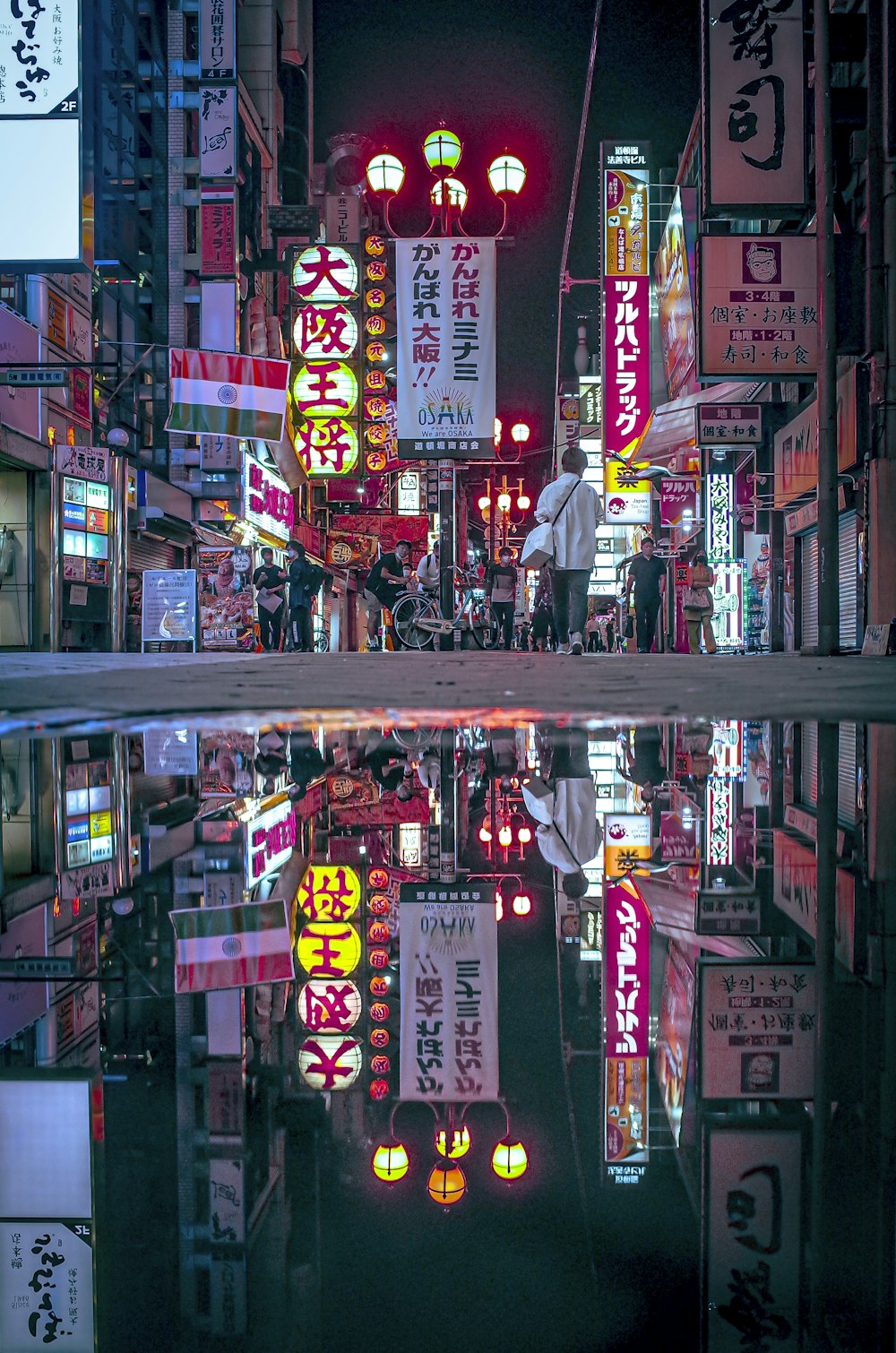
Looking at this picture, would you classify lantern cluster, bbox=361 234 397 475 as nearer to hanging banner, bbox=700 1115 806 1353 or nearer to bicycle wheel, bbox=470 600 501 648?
bicycle wheel, bbox=470 600 501 648

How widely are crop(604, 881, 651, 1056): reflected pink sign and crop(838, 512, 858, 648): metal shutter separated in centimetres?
1404

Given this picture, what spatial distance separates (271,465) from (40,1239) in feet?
100

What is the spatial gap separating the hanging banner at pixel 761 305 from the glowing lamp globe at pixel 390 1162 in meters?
13.2

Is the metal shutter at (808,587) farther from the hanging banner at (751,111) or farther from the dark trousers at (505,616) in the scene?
the hanging banner at (751,111)

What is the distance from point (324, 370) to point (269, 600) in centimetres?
689

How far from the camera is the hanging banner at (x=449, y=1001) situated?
0.90m

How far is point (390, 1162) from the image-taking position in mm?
753

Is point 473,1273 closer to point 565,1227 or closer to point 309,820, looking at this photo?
point 565,1227

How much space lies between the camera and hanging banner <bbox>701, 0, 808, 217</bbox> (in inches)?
529

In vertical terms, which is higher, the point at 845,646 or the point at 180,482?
the point at 180,482

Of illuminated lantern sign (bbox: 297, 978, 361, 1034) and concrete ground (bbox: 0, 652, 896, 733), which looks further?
concrete ground (bbox: 0, 652, 896, 733)

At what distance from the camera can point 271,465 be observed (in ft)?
100.0

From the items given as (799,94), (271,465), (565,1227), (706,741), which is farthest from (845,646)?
(271,465)

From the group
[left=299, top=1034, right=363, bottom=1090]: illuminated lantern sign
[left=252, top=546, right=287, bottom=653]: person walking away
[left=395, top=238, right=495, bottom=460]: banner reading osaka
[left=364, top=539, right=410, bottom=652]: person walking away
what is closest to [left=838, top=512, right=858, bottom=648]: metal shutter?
[left=395, top=238, right=495, bottom=460]: banner reading osaka
